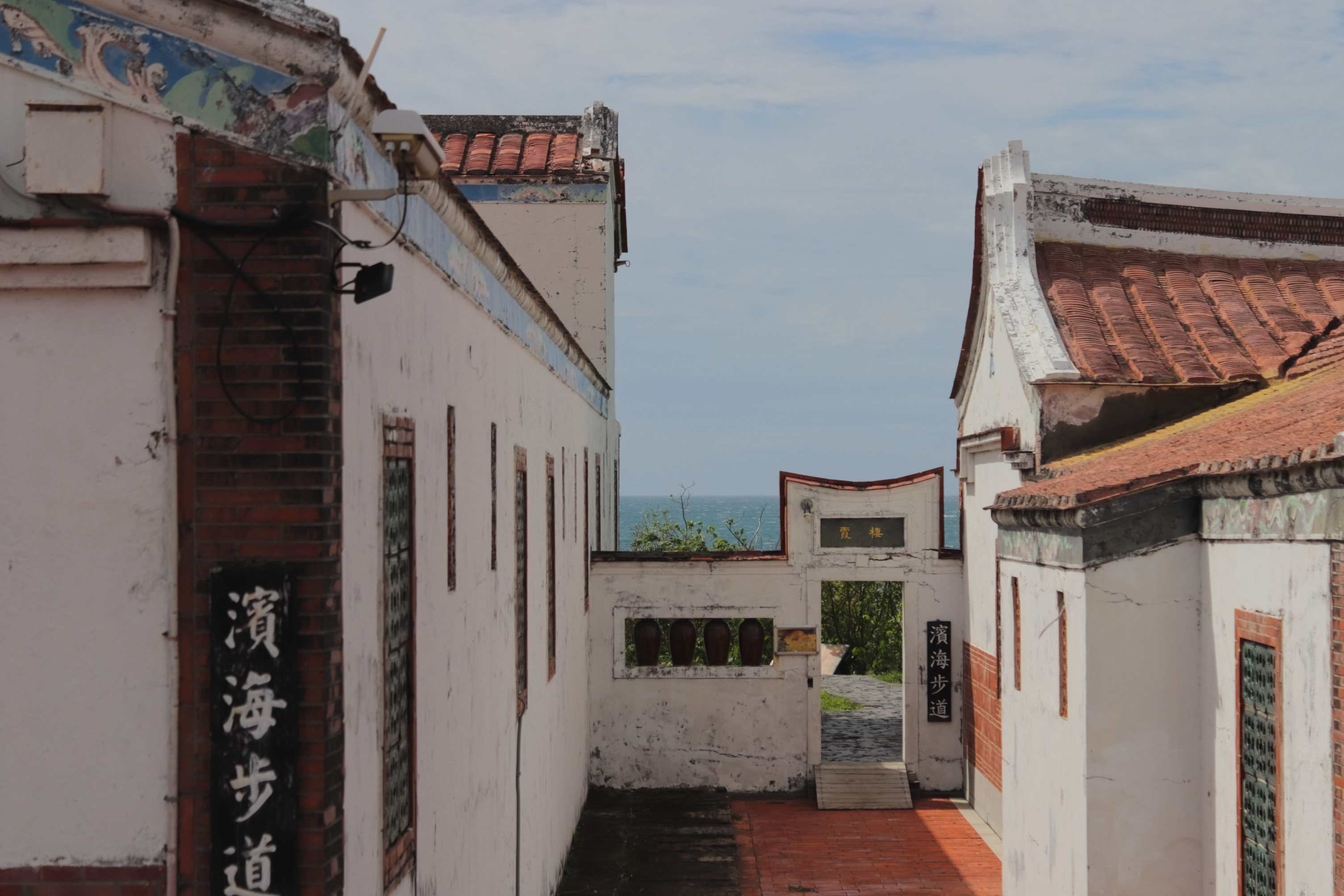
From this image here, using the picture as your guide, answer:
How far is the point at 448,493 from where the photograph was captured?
688 cm

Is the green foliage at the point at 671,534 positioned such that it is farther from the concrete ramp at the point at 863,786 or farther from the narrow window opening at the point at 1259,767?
the narrow window opening at the point at 1259,767

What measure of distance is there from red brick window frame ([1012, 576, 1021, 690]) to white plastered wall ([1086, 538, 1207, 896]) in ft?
5.63

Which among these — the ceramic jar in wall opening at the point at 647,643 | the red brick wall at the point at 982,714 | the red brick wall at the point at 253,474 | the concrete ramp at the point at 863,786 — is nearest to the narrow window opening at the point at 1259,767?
the red brick wall at the point at 253,474

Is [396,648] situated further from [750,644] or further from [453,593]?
[750,644]

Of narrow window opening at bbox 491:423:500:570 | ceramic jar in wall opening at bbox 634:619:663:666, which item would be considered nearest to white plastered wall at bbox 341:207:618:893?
narrow window opening at bbox 491:423:500:570

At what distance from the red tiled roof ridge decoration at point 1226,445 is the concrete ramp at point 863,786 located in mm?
5658

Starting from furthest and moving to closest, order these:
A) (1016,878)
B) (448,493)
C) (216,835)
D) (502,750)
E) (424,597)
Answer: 1. (1016,878)
2. (502,750)
3. (448,493)
4. (424,597)
5. (216,835)

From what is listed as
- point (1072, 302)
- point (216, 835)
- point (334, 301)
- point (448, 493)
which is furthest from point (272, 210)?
point (1072, 302)

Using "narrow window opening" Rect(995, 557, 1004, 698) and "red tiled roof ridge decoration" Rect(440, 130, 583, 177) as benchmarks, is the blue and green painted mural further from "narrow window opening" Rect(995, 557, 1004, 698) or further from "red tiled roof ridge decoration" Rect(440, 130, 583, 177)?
"red tiled roof ridge decoration" Rect(440, 130, 583, 177)

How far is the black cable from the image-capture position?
172 inches

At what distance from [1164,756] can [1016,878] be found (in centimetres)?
238

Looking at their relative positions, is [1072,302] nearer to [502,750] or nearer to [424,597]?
[502,750]

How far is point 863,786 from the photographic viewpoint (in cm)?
1582

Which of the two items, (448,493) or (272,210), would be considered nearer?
(272,210)
